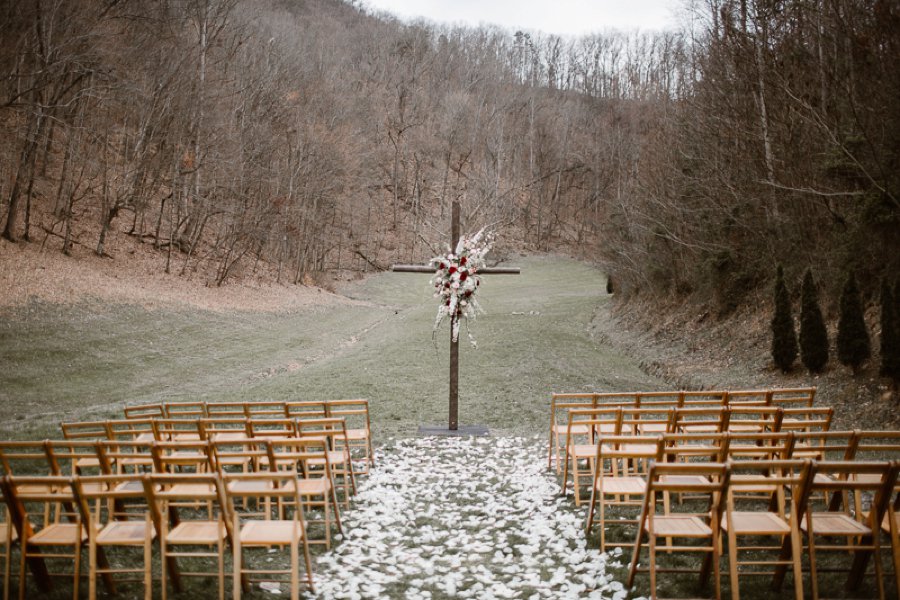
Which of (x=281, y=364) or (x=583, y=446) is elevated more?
(x=583, y=446)

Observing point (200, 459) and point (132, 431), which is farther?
point (132, 431)

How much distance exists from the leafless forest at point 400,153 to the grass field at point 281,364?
4.83 meters

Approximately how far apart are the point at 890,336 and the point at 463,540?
31.8 feet

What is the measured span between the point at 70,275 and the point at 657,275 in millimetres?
24735

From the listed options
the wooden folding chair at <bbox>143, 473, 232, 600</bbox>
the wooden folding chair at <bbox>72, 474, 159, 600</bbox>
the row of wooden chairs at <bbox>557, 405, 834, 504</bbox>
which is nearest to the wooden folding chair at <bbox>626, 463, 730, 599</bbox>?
the row of wooden chairs at <bbox>557, 405, 834, 504</bbox>

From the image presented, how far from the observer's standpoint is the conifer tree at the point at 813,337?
14.1 metres

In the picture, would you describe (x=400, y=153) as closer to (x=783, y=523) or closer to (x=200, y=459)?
(x=200, y=459)

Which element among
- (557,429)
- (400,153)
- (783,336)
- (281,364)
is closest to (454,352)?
(557,429)

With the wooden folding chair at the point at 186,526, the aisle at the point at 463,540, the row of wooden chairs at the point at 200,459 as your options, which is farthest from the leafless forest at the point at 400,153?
the wooden folding chair at the point at 186,526

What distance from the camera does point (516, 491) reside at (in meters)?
7.66

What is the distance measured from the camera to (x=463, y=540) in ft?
20.4

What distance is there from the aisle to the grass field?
332 centimetres

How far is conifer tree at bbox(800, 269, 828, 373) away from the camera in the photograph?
14.1 metres

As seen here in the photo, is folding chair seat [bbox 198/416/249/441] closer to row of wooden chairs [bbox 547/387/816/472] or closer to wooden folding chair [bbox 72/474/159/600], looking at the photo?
wooden folding chair [bbox 72/474/159/600]
